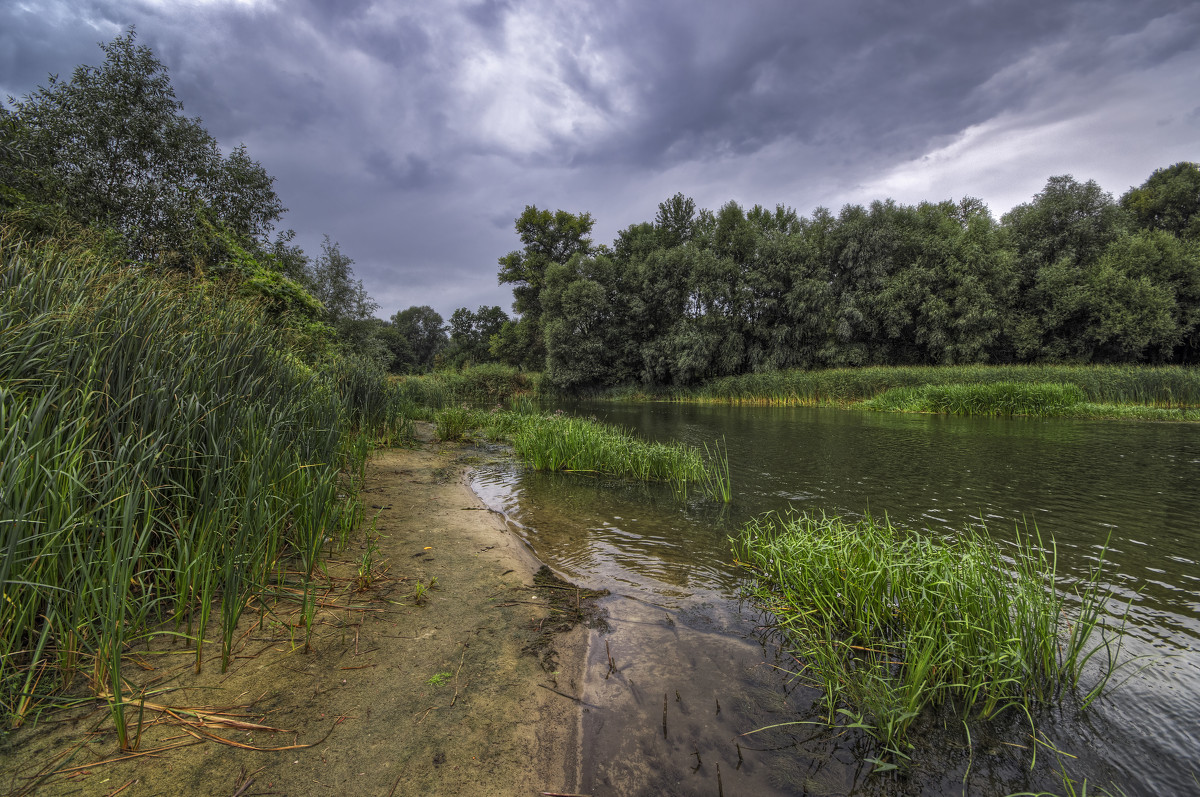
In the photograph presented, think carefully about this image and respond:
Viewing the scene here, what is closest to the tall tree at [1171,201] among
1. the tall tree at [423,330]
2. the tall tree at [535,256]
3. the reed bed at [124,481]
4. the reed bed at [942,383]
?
the reed bed at [942,383]

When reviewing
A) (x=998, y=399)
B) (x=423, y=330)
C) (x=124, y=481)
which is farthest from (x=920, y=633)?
(x=423, y=330)

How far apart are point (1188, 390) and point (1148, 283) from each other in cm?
1155

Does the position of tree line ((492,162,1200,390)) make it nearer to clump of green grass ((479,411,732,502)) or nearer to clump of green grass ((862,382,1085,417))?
clump of green grass ((862,382,1085,417))

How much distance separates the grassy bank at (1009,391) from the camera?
17.7 meters

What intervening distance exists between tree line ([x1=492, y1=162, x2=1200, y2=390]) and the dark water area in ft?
78.6

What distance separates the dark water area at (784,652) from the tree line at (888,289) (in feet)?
78.6

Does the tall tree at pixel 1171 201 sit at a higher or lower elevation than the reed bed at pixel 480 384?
higher

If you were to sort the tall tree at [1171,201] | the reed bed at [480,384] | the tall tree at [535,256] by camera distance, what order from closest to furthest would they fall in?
the reed bed at [480,384]
the tall tree at [1171,201]
the tall tree at [535,256]

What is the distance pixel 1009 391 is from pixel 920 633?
22.1 m

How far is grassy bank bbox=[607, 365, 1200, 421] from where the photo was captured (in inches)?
698

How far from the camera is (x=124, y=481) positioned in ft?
8.46

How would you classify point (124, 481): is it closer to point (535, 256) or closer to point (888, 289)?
point (888, 289)

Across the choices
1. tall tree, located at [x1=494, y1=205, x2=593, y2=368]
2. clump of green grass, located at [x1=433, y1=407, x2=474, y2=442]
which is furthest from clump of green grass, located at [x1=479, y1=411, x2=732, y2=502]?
tall tree, located at [x1=494, y1=205, x2=593, y2=368]

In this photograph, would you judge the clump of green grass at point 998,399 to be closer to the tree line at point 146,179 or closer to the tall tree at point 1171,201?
the tree line at point 146,179
